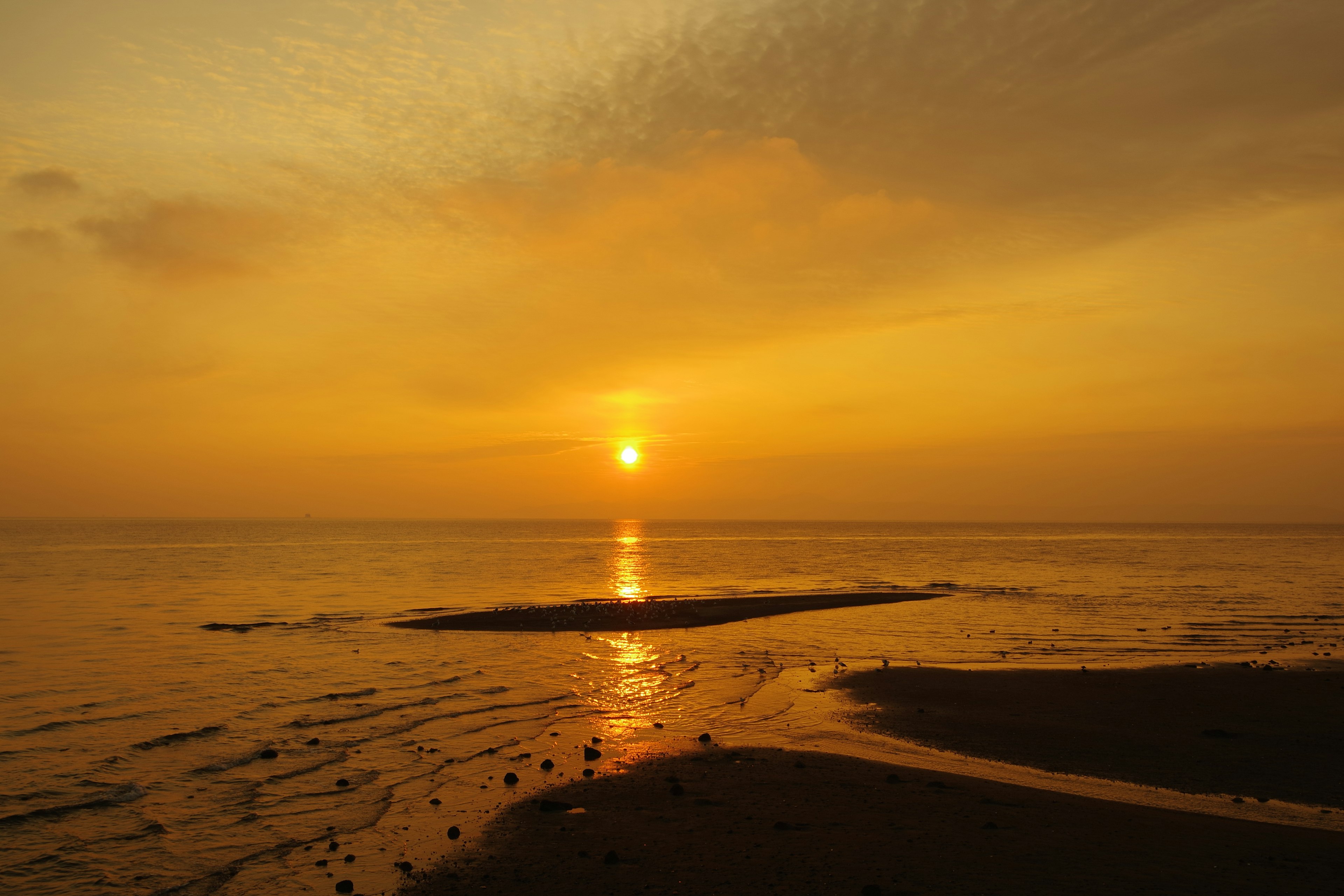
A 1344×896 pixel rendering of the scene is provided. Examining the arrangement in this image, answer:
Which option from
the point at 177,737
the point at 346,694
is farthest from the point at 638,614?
the point at 177,737

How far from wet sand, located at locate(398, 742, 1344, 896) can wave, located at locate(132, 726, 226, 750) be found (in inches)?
446

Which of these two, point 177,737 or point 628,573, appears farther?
point 628,573

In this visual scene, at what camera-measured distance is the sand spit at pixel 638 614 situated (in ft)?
145

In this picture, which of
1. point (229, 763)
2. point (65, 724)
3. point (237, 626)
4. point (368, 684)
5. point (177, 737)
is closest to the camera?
point (229, 763)

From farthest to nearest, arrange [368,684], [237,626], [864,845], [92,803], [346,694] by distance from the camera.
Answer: [237,626]
[368,684]
[346,694]
[92,803]
[864,845]

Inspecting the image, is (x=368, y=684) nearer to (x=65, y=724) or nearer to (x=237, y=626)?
(x=65, y=724)

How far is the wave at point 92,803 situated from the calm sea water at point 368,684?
0.07 m

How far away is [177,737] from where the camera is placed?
20.9 m

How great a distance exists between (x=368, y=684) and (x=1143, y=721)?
24.3 m

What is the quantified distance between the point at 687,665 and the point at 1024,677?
40.8 feet

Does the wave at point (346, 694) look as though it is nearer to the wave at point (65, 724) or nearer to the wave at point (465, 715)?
the wave at point (465, 715)

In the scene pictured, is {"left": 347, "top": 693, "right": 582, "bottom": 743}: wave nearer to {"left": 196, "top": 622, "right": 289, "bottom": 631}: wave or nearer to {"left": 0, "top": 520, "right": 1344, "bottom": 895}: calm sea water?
{"left": 0, "top": 520, "right": 1344, "bottom": 895}: calm sea water

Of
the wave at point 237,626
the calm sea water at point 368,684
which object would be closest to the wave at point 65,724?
the calm sea water at point 368,684

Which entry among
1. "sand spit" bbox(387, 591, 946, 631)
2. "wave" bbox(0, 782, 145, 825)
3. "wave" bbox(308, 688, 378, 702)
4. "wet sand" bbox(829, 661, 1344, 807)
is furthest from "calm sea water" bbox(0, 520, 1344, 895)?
"wet sand" bbox(829, 661, 1344, 807)
